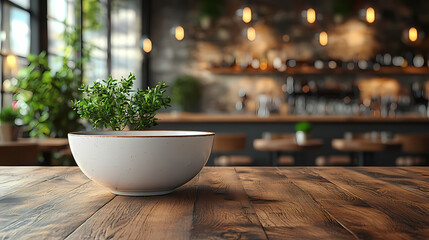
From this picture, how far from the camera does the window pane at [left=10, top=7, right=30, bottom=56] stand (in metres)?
4.16

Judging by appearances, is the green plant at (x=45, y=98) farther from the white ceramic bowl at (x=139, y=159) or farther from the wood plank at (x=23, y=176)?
the white ceramic bowl at (x=139, y=159)

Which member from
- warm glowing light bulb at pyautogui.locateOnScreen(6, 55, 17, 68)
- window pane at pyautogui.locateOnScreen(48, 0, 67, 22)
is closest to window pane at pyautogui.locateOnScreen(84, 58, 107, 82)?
window pane at pyautogui.locateOnScreen(48, 0, 67, 22)

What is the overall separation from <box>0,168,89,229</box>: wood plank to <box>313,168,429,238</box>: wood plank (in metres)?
0.61

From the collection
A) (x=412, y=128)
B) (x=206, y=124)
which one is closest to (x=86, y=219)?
(x=206, y=124)

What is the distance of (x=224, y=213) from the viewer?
29.0 inches

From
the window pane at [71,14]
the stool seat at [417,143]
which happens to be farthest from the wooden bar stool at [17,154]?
the stool seat at [417,143]

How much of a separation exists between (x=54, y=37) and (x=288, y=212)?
4833mm

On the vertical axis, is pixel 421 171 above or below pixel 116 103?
below

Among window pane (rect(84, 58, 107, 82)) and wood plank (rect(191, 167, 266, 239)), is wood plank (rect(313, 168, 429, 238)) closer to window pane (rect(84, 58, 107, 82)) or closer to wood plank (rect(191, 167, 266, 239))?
wood plank (rect(191, 167, 266, 239))

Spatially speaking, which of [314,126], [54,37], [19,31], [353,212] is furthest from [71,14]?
[353,212]

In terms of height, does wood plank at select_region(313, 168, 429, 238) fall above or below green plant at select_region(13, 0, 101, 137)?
below

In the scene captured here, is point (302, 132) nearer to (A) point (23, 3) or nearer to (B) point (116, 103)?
(A) point (23, 3)

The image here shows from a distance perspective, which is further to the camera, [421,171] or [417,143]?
[417,143]

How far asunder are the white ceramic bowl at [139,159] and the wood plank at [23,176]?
22 cm
